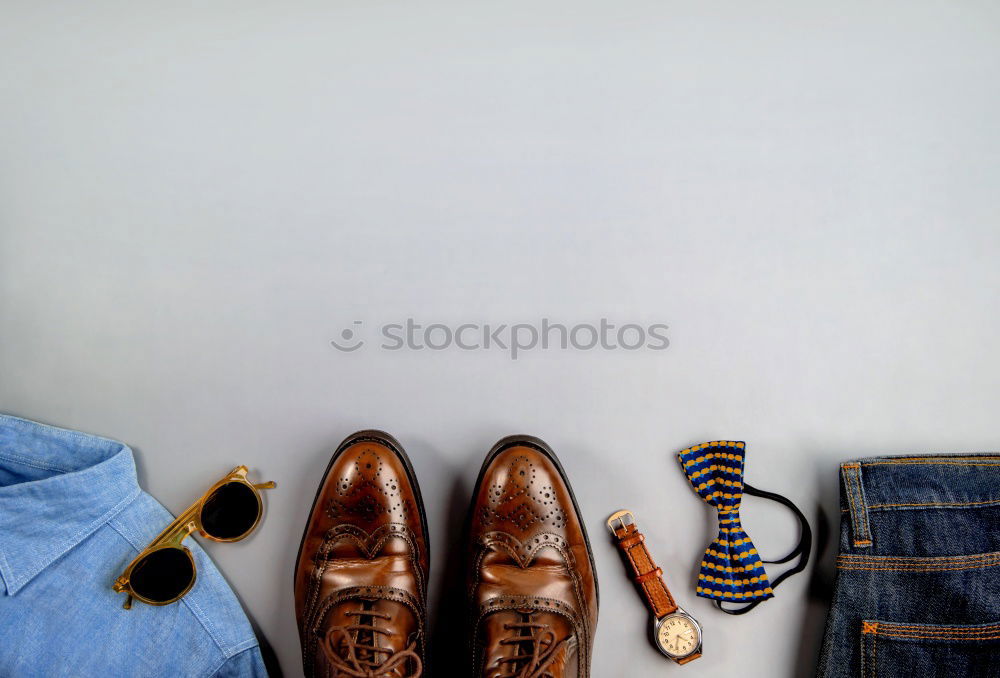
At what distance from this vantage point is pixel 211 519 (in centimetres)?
87

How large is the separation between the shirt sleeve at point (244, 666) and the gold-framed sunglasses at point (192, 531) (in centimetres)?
13

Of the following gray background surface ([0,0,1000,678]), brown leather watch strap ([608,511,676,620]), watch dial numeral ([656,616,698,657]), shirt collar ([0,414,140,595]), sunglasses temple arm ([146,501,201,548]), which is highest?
gray background surface ([0,0,1000,678])

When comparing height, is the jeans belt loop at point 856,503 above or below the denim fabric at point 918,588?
above

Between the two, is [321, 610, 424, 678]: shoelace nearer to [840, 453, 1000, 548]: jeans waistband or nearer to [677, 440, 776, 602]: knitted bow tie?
[677, 440, 776, 602]: knitted bow tie

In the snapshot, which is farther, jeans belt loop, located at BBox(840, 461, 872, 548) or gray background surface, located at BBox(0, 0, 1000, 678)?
gray background surface, located at BBox(0, 0, 1000, 678)

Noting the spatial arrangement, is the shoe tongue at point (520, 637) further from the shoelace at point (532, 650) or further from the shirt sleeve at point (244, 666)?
the shirt sleeve at point (244, 666)

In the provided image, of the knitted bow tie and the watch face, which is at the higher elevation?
the knitted bow tie

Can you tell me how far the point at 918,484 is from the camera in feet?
2.64

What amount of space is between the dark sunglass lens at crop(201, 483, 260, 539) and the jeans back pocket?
0.94 m

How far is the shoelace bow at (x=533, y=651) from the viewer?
2.53 ft

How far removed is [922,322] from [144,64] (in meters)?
1.40

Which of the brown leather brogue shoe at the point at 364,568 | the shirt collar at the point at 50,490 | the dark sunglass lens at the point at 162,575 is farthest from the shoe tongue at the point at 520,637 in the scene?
the shirt collar at the point at 50,490

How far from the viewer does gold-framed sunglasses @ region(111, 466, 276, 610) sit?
0.83 m

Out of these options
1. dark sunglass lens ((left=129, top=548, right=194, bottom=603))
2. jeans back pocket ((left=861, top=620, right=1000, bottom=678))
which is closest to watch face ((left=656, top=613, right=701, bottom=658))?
jeans back pocket ((left=861, top=620, right=1000, bottom=678))
